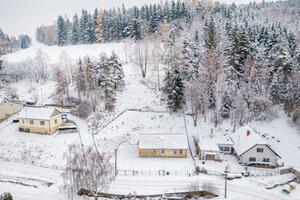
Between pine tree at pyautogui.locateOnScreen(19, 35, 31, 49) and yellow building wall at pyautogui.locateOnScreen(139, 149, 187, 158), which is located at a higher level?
pine tree at pyautogui.locateOnScreen(19, 35, 31, 49)

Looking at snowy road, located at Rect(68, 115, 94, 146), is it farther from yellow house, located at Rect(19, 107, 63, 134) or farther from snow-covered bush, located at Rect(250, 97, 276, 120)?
snow-covered bush, located at Rect(250, 97, 276, 120)

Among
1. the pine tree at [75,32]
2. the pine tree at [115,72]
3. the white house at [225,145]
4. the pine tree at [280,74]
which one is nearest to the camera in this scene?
the white house at [225,145]

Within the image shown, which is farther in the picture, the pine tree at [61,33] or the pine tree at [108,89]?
the pine tree at [61,33]

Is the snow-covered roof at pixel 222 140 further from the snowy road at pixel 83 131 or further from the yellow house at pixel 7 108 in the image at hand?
the yellow house at pixel 7 108

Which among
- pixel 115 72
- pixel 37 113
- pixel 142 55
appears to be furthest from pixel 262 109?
pixel 37 113

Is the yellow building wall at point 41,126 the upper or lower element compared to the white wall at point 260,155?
upper

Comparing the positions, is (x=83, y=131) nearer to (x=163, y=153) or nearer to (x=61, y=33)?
(x=163, y=153)

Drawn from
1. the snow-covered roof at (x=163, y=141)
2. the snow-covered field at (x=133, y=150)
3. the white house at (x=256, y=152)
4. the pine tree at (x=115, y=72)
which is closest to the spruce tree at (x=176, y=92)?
the snow-covered field at (x=133, y=150)

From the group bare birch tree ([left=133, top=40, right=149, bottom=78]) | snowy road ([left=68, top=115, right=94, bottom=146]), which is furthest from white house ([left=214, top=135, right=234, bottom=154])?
bare birch tree ([left=133, top=40, right=149, bottom=78])
